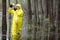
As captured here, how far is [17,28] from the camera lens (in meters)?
3.98

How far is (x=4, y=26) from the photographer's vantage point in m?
3.09

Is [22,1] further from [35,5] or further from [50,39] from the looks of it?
[50,39]

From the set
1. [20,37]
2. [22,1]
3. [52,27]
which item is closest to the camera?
[52,27]

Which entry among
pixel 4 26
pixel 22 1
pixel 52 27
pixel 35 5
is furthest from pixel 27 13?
pixel 52 27

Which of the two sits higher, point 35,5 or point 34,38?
point 35,5

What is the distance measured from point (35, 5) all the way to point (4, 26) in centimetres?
300

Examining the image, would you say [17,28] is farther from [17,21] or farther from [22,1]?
[22,1]

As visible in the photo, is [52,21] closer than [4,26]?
Yes

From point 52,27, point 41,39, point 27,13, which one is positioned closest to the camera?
point 52,27

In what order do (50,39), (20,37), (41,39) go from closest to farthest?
(50,39), (41,39), (20,37)

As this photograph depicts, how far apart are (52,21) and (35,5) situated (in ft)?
10.7

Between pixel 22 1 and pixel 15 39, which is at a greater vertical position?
pixel 22 1

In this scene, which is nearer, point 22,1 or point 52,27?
point 52,27

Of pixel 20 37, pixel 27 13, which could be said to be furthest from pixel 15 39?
pixel 27 13
